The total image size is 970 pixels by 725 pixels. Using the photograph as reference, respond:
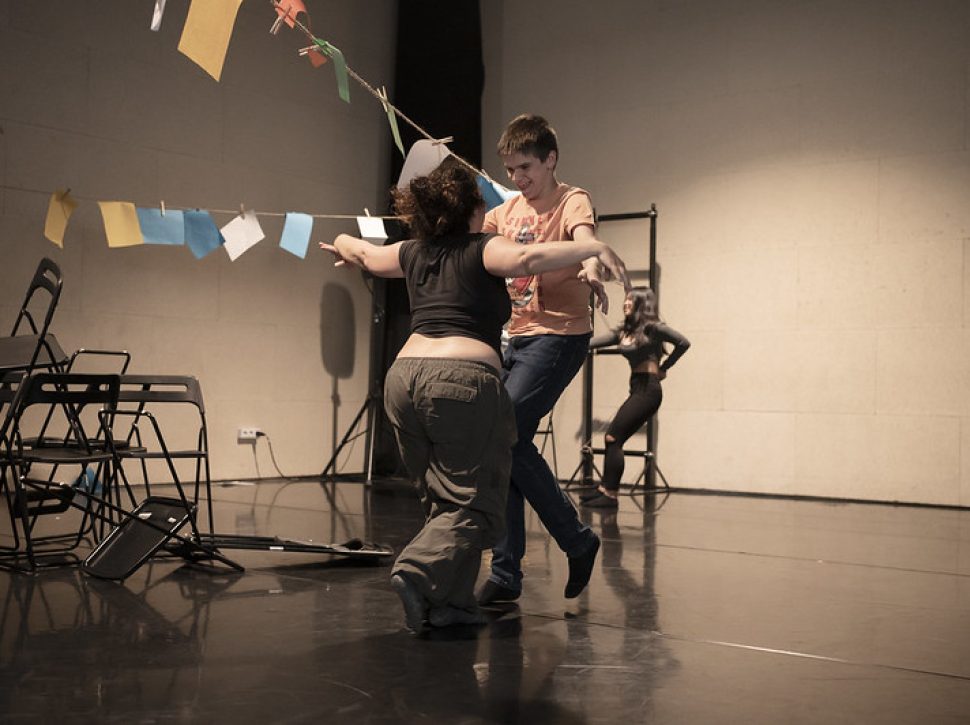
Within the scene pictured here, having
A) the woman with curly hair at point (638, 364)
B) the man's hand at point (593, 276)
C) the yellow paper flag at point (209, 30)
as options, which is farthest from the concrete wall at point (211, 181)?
the man's hand at point (593, 276)

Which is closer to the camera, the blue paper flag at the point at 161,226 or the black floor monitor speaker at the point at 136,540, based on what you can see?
the black floor monitor speaker at the point at 136,540

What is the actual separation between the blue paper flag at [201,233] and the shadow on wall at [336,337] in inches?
93.2

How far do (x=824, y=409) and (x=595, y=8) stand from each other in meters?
3.48

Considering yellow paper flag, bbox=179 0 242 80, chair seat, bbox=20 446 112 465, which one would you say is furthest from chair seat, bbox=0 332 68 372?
yellow paper flag, bbox=179 0 242 80

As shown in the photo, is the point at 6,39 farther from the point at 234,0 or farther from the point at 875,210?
the point at 875,210

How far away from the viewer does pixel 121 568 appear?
3400 millimetres

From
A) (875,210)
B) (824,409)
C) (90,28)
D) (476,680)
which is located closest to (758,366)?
(824,409)

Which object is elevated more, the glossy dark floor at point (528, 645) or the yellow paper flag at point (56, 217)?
the yellow paper flag at point (56, 217)

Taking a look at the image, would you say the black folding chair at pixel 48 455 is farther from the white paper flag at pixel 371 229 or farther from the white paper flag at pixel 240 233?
the white paper flag at pixel 371 229

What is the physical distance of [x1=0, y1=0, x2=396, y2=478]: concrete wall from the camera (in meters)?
6.32

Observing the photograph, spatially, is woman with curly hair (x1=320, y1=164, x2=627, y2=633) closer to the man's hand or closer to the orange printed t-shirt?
the man's hand

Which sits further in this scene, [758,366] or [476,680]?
[758,366]

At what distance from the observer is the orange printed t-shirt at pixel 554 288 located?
3.14 metres

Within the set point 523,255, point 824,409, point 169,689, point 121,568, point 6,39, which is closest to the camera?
point 169,689
